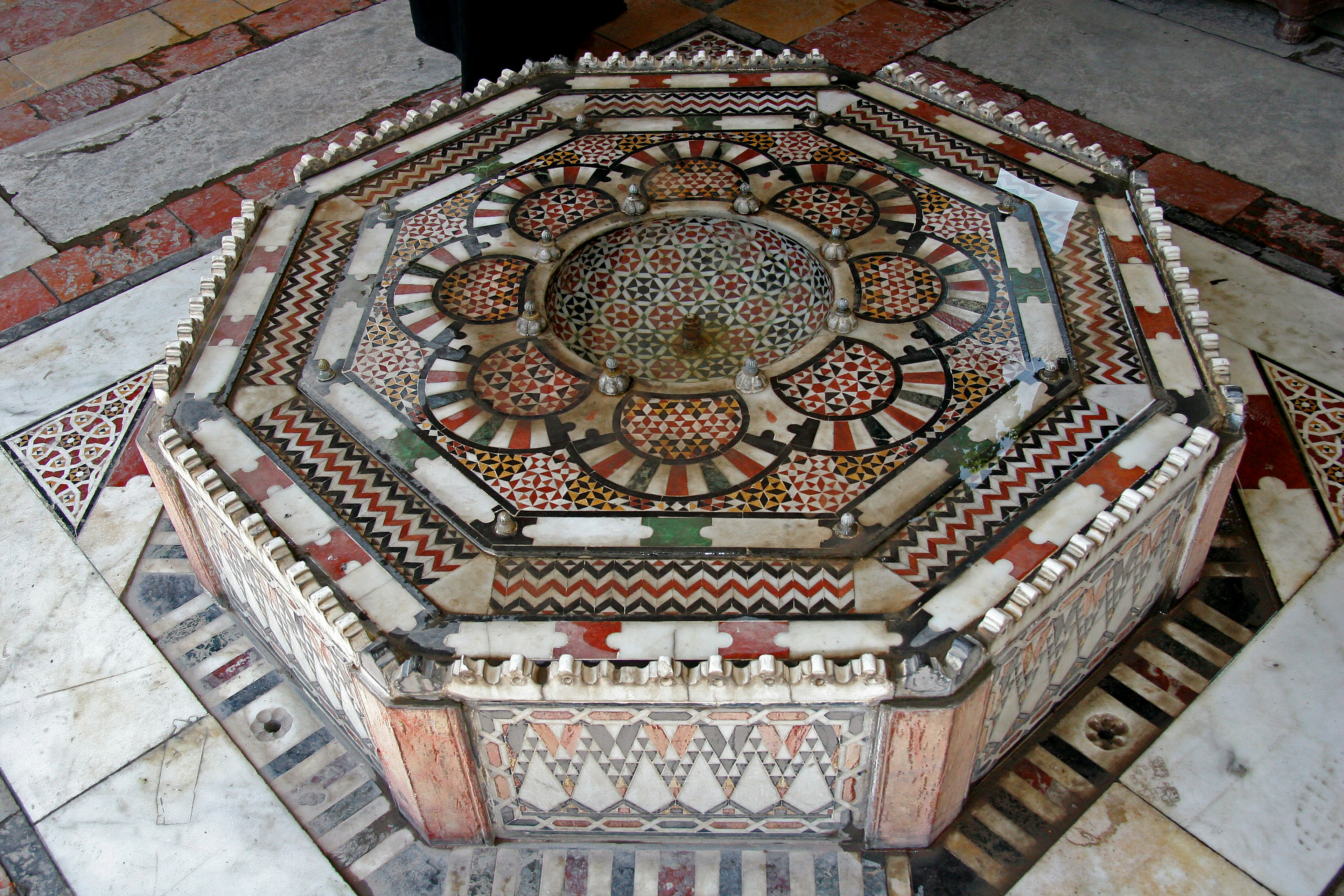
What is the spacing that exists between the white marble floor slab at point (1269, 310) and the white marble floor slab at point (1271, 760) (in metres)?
1.18

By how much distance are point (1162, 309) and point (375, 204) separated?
2696 mm

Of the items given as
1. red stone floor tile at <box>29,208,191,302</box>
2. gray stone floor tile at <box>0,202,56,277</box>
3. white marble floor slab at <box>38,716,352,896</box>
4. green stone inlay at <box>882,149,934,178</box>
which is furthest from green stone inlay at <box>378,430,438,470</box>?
gray stone floor tile at <box>0,202,56,277</box>

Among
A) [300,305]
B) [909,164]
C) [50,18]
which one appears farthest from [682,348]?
[50,18]

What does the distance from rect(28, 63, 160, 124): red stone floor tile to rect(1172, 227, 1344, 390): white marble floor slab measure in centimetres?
544

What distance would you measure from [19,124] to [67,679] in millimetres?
3787

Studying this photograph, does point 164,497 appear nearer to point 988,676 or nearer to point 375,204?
point 375,204

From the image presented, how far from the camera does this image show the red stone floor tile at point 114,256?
193 inches

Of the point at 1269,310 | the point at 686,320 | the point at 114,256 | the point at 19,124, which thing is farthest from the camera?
the point at 19,124

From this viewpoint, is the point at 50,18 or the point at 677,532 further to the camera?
the point at 50,18

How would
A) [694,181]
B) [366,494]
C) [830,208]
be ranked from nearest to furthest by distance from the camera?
[366,494] → [830,208] → [694,181]

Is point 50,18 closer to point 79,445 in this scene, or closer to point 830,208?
point 79,445

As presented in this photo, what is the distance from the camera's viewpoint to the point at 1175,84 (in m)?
5.79

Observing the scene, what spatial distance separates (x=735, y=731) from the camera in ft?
8.80

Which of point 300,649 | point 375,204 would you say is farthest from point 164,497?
point 375,204
